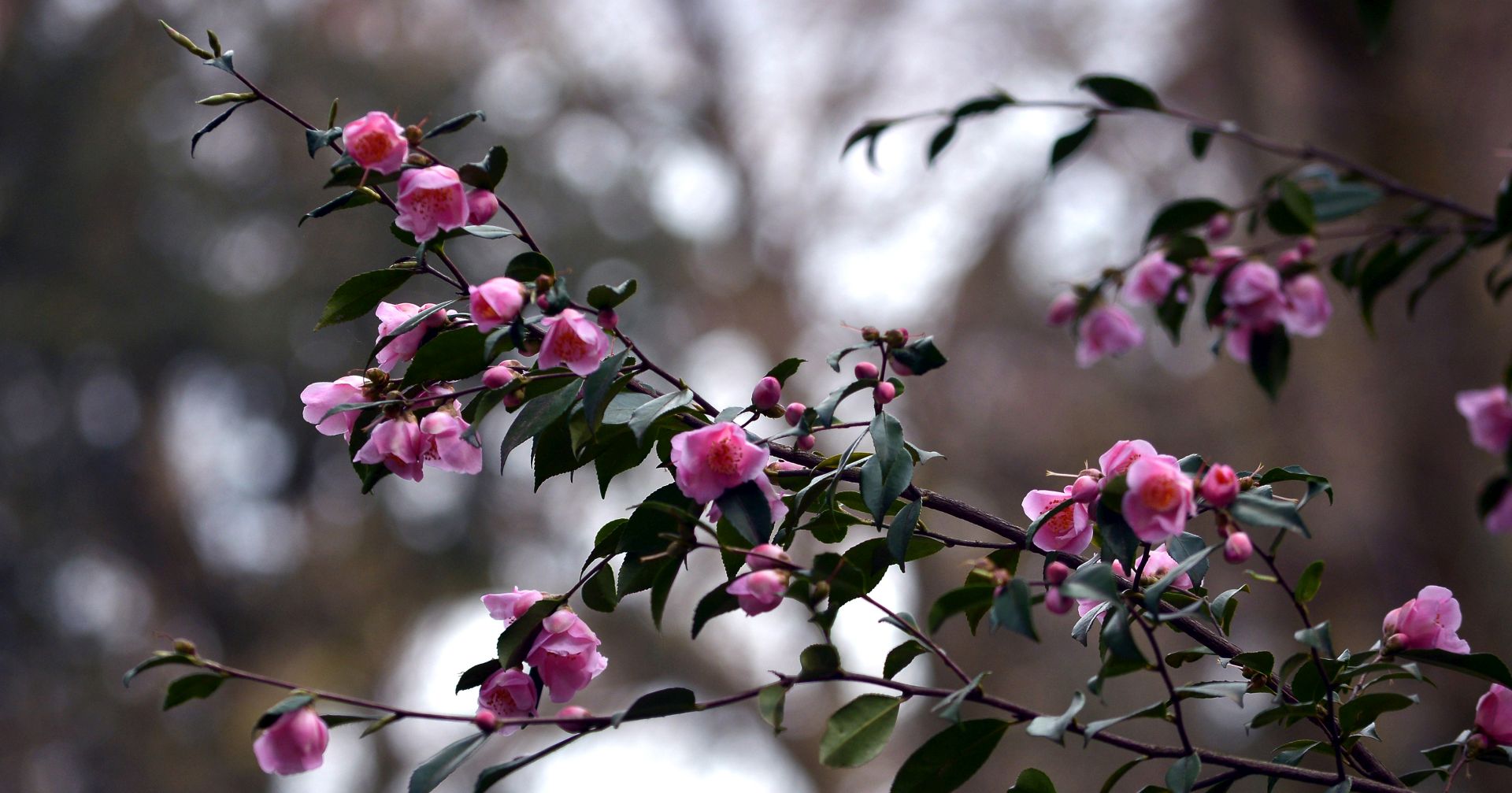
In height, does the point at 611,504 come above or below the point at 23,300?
below

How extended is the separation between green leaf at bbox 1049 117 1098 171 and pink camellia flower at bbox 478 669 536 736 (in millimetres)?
392

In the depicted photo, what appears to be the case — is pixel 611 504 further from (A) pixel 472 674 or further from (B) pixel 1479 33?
(A) pixel 472 674

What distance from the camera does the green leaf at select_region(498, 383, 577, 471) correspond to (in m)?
0.59

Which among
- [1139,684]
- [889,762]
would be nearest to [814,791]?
[889,762]

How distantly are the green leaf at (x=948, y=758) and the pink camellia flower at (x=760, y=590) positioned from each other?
116mm

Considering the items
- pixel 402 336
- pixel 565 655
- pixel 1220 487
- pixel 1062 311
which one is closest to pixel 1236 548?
pixel 1220 487

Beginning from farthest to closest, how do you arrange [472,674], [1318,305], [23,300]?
[23,300], [472,674], [1318,305]

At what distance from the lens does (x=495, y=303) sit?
553 mm

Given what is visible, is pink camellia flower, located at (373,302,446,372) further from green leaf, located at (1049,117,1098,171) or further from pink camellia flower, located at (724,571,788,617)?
green leaf, located at (1049,117,1098,171)

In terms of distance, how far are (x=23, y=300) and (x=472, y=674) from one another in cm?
473

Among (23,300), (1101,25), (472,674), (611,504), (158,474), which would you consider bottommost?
(472,674)

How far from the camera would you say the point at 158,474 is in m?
4.71

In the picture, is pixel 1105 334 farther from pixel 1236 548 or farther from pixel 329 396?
pixel 329 396

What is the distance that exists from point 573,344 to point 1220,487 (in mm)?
328
